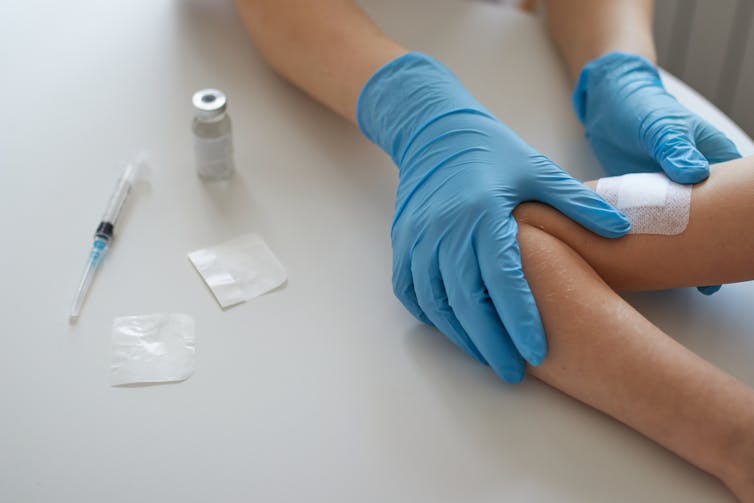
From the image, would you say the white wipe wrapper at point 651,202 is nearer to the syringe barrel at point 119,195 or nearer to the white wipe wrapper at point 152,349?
the white wipe wrapper at point 152,349

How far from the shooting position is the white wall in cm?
174

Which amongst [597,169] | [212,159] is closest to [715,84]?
[597,169]

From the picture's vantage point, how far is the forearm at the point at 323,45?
1.31 meters

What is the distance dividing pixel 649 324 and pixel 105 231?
73 cm

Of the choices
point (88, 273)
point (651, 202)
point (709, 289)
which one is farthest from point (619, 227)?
point (88, 273)

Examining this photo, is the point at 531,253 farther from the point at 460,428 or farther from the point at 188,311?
the point at 188,311

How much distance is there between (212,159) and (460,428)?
1.83ft

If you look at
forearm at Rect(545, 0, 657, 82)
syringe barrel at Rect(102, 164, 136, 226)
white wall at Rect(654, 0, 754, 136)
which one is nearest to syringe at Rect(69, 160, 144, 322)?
syringe barrel at Rect(102, 164, 136, 226)

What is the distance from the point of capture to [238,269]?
1.12m

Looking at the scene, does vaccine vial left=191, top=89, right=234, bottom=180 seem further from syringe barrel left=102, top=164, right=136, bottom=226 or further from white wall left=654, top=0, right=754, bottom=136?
white wall left=654, top=0, right=754, bottom=136

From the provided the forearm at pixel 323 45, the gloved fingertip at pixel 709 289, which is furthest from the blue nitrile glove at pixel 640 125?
the forearm at pixel 323 45

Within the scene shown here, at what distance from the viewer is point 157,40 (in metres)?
1.50

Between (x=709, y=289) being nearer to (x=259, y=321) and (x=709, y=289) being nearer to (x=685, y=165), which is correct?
(x=685, y=165)

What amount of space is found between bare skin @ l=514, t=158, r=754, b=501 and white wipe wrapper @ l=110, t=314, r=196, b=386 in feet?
1.42
